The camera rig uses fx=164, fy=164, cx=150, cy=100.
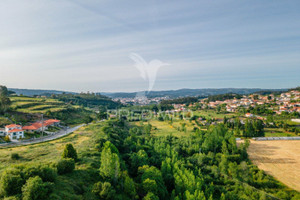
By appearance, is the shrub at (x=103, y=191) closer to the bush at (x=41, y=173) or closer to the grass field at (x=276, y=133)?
the bush at (x=41, y=173)

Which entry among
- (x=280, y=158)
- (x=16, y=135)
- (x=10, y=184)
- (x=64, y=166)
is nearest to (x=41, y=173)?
(x=10, y=184)

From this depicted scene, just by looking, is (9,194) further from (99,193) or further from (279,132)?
(279,132)

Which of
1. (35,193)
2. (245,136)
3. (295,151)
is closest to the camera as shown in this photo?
(35,193)

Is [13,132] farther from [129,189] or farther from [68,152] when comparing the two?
[129,189]

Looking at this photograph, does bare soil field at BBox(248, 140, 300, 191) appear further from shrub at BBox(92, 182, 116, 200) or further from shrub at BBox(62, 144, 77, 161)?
shrub at BBox(62, 144, 77, 161)

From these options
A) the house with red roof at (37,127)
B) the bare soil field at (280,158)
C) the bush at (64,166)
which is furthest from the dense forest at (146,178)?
the house with red roof at (37,127)

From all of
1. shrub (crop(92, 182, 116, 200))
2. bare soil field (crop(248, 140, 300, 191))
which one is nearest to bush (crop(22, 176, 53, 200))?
shrub (crop(92, 182, 116, 200))

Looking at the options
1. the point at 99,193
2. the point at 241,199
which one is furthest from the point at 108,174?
the point at 241,199
